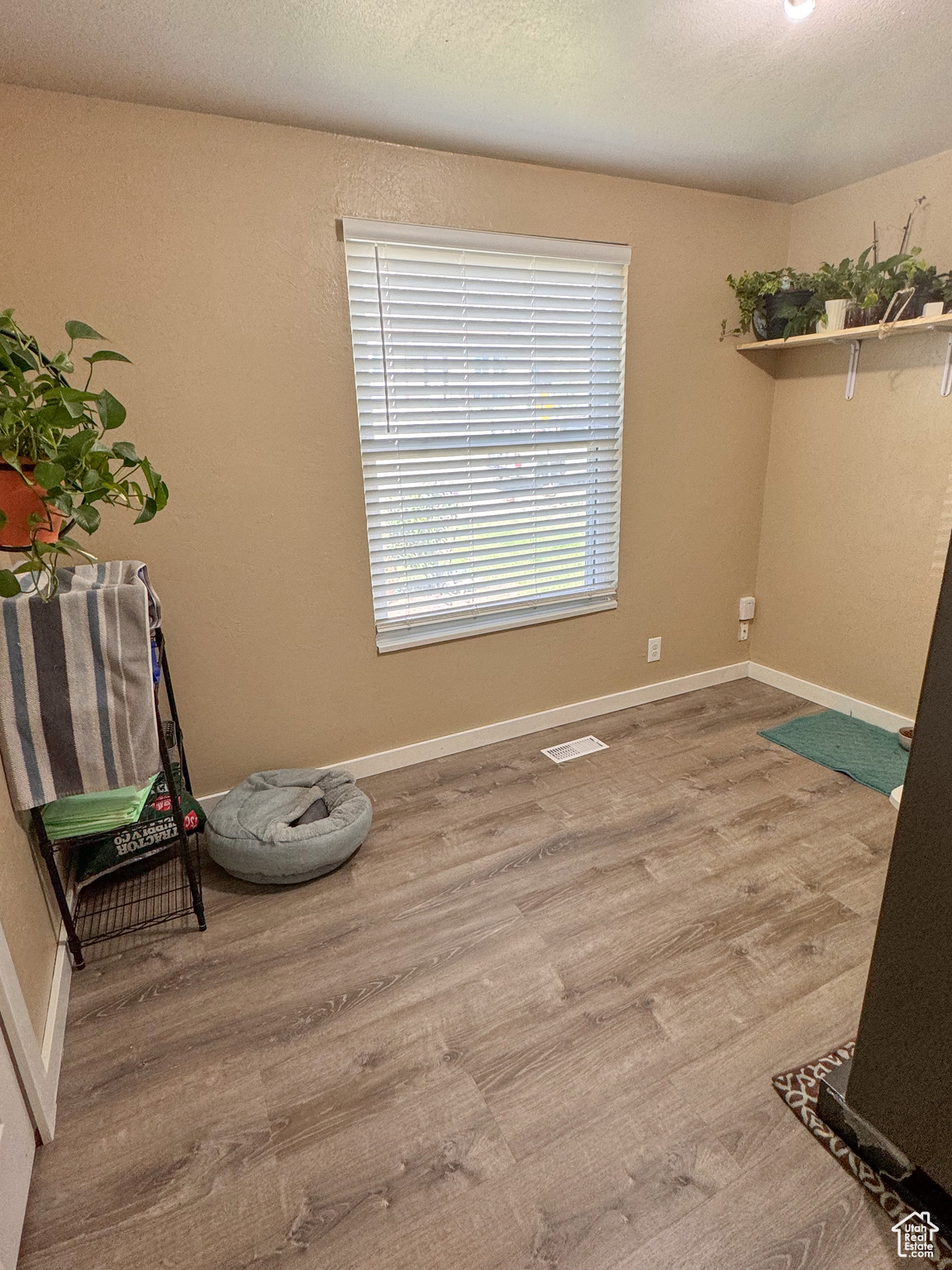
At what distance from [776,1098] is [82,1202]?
1.42 m

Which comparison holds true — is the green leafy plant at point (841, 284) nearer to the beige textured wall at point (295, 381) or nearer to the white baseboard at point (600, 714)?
the beige textured wall at point (295, 381)

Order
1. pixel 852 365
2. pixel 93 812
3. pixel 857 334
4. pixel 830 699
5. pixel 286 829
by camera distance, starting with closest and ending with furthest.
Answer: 1. pixel 93 812
2. pixel 286 829
3. pixel 857 334
4. pixel 852 365
5. pixel 830 699

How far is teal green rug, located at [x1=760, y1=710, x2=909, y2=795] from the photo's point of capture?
255cm

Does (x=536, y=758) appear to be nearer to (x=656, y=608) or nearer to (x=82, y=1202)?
(x=656, y=608)

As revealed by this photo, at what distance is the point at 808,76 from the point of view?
70.9 inches

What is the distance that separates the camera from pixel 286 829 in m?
2.00

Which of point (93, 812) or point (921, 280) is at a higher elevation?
point (921, 280)

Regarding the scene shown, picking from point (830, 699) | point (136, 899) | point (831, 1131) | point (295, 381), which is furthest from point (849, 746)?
point (136, 899)

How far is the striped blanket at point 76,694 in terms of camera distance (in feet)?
4.78

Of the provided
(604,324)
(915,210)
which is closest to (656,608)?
(604,324)

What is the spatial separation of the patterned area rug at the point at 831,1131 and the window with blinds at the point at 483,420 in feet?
6.03

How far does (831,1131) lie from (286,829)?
157 cm

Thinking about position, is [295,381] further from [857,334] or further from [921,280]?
[921,280]

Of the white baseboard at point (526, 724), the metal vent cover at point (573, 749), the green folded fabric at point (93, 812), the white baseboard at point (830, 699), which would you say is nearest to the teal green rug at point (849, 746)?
the white baseboard at point (830, 699)
